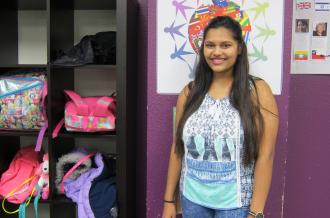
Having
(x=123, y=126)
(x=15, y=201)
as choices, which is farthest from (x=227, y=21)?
(x=15, y=201)

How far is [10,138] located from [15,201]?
428mm

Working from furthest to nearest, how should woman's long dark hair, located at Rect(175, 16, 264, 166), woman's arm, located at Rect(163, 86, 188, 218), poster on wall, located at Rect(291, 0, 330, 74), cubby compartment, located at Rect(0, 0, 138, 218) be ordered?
poster on wall, located at Rect(291, 0, 330, 74)
cubby compartment, located at Rect(0, 0, 138, 218)
woman's arm, located at Rect(163, 86, 188, 218)
woman's long dark hair, located at Rect(175, 16, 264, 166)

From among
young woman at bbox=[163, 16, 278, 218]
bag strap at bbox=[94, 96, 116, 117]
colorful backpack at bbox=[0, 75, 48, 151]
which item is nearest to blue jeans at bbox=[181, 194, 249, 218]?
young woman at bbox=[163, 16, 278, 218]

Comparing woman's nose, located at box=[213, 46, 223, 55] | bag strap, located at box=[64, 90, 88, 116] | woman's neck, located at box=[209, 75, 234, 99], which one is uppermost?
woman's nose, located at box=[213, 46, 223, 55]

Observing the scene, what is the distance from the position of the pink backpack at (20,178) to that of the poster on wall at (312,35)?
63.8 inches

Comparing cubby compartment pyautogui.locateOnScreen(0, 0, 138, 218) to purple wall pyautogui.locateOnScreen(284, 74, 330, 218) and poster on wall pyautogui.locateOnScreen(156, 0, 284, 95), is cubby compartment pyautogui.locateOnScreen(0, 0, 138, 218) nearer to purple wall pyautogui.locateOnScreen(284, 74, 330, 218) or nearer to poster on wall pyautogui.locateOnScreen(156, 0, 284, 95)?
poster on wall pyautogui.locateOnScreen(156, 0, 284, 95)

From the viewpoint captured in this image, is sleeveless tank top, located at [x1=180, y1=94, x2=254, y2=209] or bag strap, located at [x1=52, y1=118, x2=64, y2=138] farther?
bag strap, located at [x1=52, y1=118, x2=64, y2=138]

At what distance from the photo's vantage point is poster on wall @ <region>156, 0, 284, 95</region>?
153cm

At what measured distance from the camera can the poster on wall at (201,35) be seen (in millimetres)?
1531

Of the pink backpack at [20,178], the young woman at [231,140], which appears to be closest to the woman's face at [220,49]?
the young woman at [231,140]

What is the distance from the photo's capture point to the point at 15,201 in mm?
1878

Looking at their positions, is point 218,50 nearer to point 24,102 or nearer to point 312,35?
point 312,35

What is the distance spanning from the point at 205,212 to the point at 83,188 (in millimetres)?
763

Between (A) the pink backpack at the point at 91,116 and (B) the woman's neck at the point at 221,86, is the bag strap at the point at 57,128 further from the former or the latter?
(B) the woman's neck at the point at 221,86
